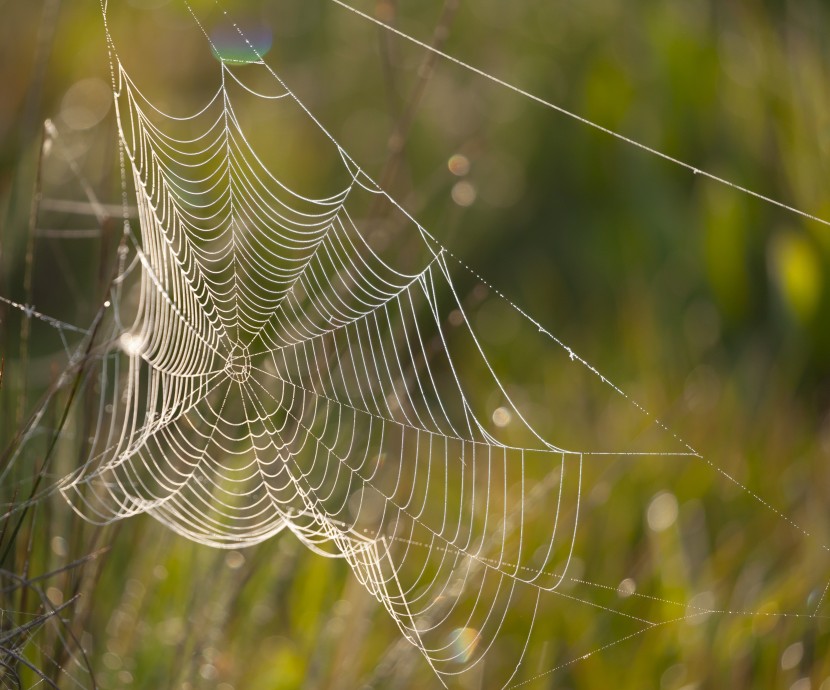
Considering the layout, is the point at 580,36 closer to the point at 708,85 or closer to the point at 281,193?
the point at 708,85

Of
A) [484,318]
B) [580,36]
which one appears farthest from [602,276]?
[580,36]

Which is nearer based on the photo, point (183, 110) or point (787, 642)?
point (787, 642)

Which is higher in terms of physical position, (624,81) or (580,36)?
(580,36)

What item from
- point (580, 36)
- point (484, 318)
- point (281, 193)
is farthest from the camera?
point (580, 36)

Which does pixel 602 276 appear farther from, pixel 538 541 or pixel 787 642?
pixel 787 642

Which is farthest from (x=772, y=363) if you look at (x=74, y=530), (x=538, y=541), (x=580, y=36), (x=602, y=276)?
(x=580, y=36)

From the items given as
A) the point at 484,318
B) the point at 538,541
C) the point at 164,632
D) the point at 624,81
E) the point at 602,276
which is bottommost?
the point at 164,632

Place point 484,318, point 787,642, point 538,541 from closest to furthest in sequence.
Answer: point 787,642 < point 538,541 < point 484,318
